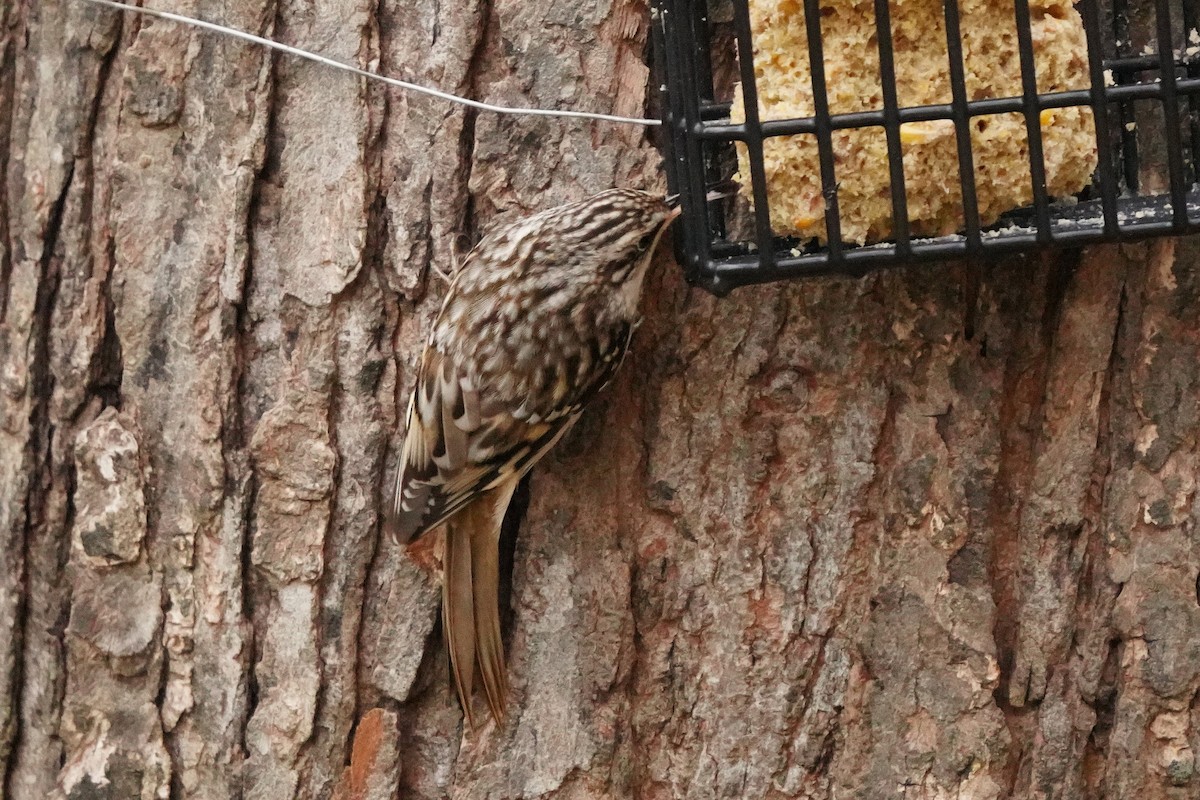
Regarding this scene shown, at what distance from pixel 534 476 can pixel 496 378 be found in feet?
0.72

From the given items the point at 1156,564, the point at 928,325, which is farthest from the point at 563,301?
the point at 1156,564

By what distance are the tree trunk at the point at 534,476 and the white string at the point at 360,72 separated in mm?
29

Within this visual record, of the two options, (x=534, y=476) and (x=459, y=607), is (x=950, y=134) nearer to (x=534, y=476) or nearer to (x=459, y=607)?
(x=534, y=476)

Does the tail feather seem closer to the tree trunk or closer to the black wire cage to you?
the tree trunk

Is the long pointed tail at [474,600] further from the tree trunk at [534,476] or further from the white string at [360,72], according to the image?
the white string at [360,72]

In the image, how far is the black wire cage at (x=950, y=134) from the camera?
2059 millimetres

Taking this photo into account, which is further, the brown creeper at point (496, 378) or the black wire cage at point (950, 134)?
the brown creeper at point (496, 378)

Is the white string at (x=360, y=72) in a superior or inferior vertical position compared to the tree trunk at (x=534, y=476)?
superior

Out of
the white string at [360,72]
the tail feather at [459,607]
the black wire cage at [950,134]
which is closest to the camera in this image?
the black wire cage at [950,134]

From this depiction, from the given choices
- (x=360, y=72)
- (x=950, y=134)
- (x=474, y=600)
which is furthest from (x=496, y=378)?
(x=950, y=134)

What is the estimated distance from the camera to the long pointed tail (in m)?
2.60

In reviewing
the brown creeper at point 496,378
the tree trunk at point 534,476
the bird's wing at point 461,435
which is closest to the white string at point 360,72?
the tree trunk at point 534,476

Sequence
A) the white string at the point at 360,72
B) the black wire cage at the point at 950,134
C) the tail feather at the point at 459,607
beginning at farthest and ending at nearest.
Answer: the tail feather at the point at 459,607, the white string at the point at 360,72, the black wire cage at the point at 950,134

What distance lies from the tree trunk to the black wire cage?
7.8 inches
